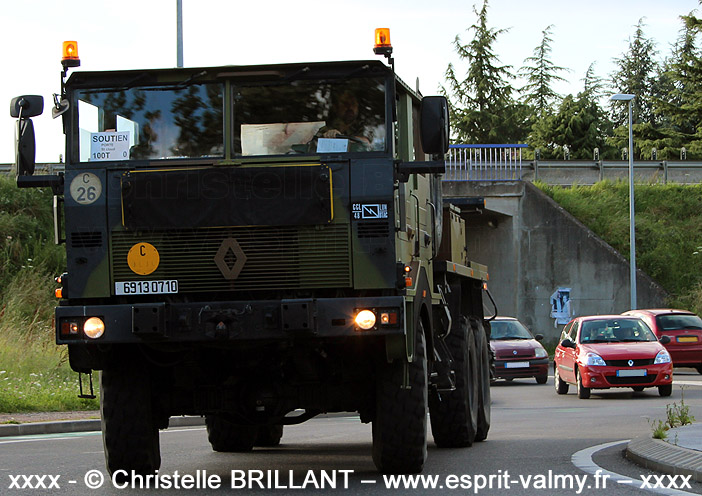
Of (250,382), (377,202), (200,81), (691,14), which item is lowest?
(250,382)

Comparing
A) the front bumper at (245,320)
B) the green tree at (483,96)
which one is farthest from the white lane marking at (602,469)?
the green tree at (483,96)

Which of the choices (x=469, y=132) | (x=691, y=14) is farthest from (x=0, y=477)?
(x=469, y=132)

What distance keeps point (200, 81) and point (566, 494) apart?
426 cm

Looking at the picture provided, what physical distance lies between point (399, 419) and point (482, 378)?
16.0ft

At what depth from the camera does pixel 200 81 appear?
9.93 meters

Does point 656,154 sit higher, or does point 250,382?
point 656,154

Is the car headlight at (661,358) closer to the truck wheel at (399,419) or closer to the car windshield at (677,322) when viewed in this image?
the car windshield at (677,322)

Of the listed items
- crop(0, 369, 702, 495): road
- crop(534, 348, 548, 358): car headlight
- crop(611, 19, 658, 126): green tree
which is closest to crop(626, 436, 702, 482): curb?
crop(0, 369, 702, 495): road

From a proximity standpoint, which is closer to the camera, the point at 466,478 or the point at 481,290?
the point at 466,478

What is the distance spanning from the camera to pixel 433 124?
373 inches

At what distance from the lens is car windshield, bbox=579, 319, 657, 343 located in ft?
78.0

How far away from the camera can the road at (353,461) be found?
31.1ft

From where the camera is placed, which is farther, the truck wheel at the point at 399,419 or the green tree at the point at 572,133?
the green tree at the point at 572,133

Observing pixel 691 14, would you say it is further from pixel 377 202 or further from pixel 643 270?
pixel 377 202
